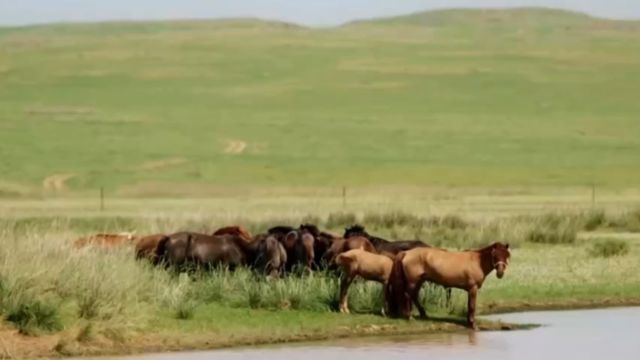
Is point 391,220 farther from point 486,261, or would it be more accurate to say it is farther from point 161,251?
point 486,261

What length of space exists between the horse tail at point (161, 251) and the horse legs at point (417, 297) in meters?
3.29

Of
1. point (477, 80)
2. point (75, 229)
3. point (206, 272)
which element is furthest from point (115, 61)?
point (206, 272)

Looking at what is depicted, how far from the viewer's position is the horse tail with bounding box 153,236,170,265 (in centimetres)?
2227

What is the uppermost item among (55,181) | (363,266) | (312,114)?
(312,114)

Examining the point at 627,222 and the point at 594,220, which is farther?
the point at 627,222

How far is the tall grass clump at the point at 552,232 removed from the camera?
113 ft

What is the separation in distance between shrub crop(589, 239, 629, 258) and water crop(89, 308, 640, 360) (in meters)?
8.80

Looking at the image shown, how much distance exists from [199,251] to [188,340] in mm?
2901

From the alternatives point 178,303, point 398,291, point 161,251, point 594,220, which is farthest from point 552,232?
point 178,303

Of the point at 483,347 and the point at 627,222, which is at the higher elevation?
the point at 627,222

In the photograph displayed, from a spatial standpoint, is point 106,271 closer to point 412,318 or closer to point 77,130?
point 412,318

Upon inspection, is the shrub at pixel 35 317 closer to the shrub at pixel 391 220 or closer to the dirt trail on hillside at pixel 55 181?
the shrub at pixel 391 220

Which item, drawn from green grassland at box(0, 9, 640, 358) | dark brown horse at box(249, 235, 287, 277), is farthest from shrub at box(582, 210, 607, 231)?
dark brown horse at box(249, 235, 287, 277)

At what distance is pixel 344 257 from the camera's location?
20.9 meters
